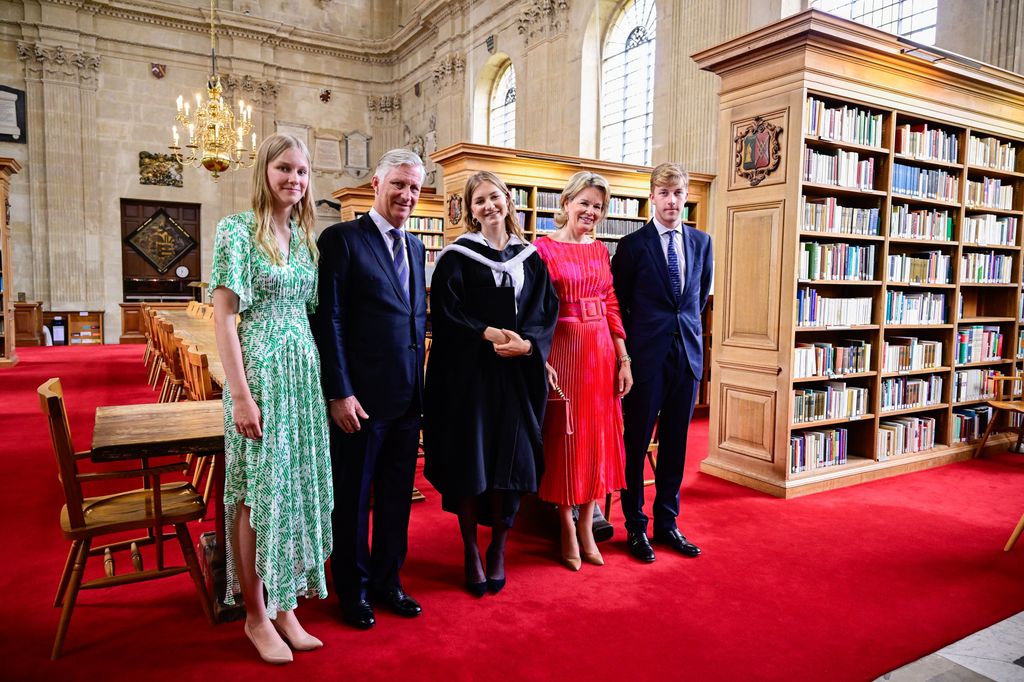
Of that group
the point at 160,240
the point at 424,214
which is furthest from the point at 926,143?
the point at 160,240

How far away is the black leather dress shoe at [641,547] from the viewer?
320 cm

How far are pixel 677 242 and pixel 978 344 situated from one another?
3531 millimetres

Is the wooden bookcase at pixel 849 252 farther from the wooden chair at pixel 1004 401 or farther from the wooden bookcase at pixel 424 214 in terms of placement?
the wooden bookcase at pixel 424 214

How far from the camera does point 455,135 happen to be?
1558 cm

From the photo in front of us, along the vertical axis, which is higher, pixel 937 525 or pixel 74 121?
pixel 74 121

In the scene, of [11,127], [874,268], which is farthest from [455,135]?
[874,268]

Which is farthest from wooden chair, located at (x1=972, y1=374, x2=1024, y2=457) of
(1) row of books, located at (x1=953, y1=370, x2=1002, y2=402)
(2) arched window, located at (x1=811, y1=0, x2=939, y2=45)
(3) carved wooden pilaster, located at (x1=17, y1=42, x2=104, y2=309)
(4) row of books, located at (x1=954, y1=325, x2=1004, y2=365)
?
(3) carved wooden pilaster, located at (x1=17, y1=42, x2=104, y2=309)

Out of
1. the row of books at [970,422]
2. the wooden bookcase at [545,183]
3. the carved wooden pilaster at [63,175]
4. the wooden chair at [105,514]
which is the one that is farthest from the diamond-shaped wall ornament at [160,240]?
the row of books at [970,422]

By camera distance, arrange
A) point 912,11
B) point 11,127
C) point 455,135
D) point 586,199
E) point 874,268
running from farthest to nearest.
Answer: point 455,135 → point 11,127 → point 912,11 → point 874,268 → point 586,199

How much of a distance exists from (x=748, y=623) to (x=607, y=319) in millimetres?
1393

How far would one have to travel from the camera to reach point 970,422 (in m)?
5.33

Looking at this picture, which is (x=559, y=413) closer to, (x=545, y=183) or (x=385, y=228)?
(x=385, y=228)

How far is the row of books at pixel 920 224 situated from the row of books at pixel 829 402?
113 cm

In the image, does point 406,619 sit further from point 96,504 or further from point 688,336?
point 688,336
